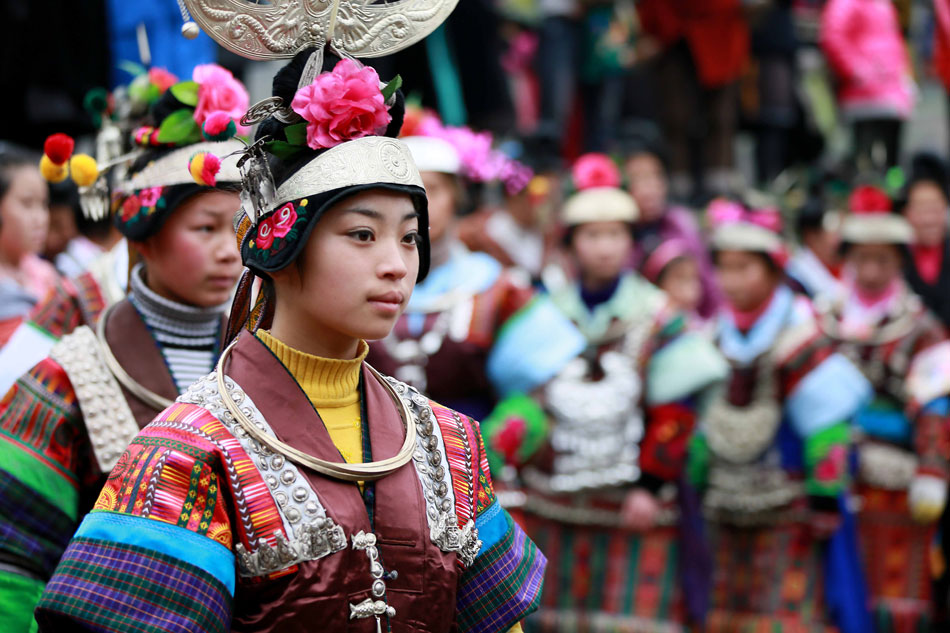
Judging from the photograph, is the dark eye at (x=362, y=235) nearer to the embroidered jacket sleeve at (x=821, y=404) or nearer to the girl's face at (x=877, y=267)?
the embroidered jacket sleeve at (x=821, y=404)

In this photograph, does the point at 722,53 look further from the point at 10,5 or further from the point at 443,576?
the point at 443,576

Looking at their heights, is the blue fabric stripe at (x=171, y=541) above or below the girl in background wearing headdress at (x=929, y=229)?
below

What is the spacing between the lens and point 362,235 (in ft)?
7.63

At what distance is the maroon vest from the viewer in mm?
2170

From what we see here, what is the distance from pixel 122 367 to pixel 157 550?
1015mm

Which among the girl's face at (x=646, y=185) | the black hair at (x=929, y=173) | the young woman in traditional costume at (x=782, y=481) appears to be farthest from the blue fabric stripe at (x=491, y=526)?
the black hair at (x=929, y=173)

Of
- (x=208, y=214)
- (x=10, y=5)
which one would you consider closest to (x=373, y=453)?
(x=208, y=214)

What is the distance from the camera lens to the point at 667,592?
5773 millimetres

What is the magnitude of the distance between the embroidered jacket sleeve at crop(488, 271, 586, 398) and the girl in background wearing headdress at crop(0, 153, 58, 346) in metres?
1.60

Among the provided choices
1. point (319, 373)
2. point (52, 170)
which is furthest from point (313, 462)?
point (52, 170)

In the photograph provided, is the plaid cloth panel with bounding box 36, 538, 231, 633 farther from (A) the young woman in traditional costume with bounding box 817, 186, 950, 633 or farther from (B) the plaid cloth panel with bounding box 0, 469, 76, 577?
(A) the young woman in traditional costume with bounding box 817, 186, 950, 633

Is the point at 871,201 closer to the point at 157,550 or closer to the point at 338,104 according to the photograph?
the point at 338,104

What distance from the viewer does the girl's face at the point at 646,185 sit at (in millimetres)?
A: 7660

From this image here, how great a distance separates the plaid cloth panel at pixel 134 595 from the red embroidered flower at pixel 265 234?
1.89 ft
